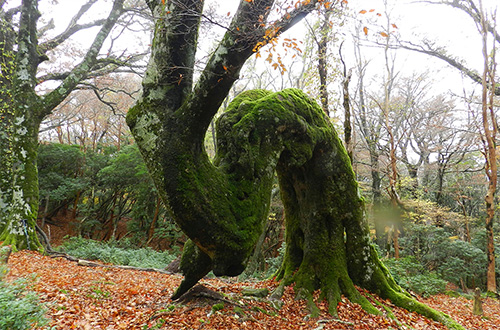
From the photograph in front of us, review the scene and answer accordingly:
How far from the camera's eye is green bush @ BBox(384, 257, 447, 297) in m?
8.78

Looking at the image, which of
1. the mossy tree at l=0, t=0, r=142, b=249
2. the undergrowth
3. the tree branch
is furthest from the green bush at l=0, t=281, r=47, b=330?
the tree branch

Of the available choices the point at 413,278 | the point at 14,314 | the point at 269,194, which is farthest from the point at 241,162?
the point at 413,278

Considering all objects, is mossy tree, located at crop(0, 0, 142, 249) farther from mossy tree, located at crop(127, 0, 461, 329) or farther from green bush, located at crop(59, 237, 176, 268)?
mossy tree, located at crop(127, 0, 461, 329)

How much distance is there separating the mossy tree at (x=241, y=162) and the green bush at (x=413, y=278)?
144 inches

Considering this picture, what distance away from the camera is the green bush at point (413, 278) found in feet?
28.8

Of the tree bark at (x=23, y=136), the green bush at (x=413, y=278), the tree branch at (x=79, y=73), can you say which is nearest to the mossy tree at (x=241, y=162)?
the green bush at (x=413, y=278)

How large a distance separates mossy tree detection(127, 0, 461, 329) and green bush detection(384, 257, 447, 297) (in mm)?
3667

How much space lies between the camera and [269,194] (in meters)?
4.21

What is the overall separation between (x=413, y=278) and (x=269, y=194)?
814cm

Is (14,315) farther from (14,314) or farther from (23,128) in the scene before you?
(23,128)

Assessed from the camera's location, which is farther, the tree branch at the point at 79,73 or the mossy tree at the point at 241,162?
the tree branch at the point at 79,73

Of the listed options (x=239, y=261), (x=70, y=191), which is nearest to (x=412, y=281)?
(x=239, y=261)

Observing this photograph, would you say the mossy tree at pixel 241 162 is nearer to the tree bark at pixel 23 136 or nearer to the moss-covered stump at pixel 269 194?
the moss-covered stump at pixel 269 194

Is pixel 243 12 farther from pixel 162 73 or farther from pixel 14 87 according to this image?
pixel 14 87
